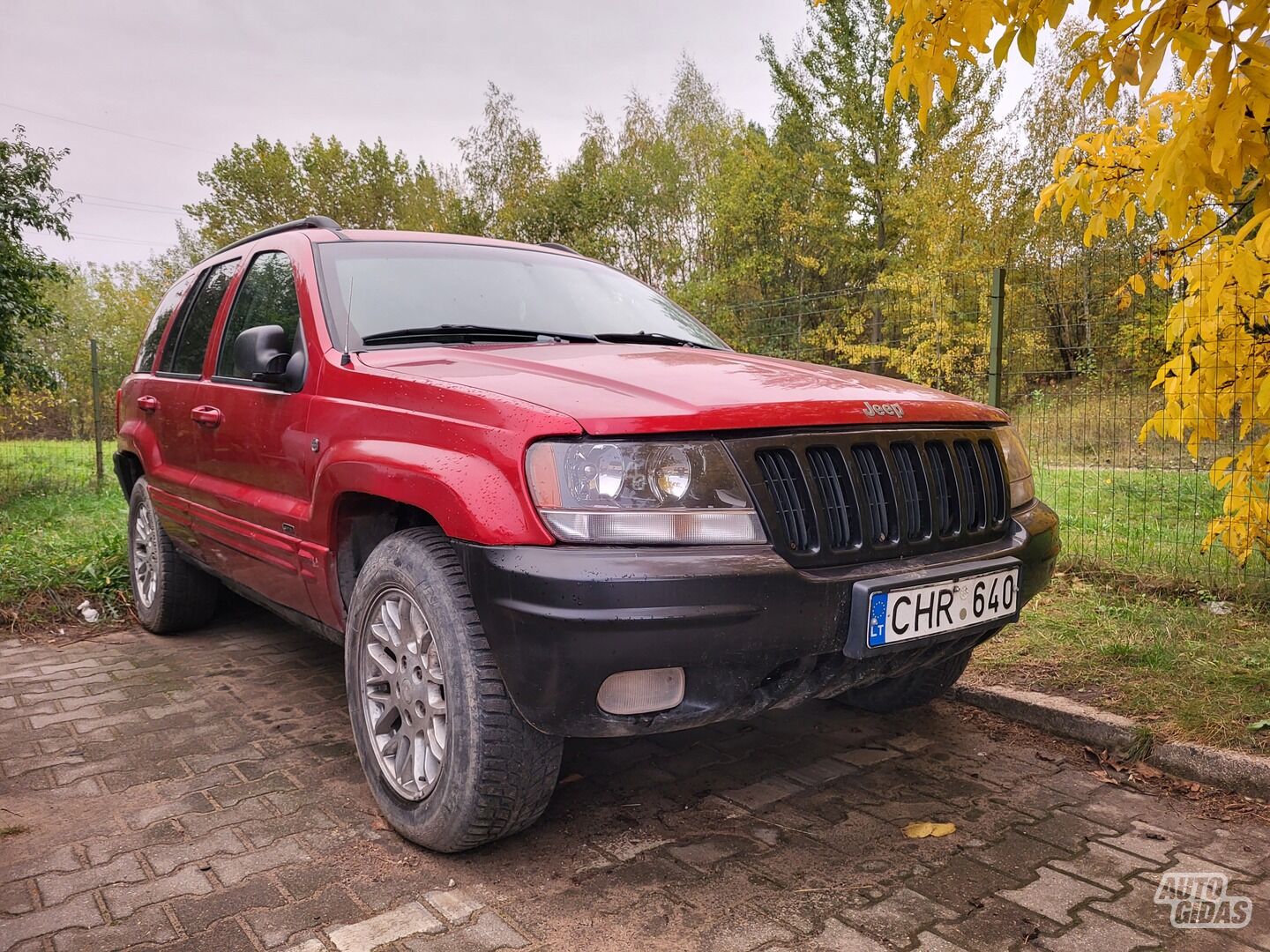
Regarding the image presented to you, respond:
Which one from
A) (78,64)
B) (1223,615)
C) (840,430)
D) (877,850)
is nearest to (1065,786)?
(877,850)

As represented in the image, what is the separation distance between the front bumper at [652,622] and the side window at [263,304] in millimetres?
1537

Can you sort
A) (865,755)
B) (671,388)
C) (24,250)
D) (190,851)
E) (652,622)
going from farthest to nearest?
1. (24,250)
2. (865,755)
3. (190,851)
4. (671,388)
5. (652,622)

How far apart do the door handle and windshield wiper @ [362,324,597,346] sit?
0.99 metres

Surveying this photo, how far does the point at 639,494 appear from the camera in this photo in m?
2.08

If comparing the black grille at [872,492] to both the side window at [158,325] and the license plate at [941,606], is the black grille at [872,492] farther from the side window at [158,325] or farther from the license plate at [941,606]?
the side window at [158,325]

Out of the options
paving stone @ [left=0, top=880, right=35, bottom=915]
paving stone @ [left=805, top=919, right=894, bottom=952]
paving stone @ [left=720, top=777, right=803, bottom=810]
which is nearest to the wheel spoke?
paving stone @ [left=0, top=880, right=35, bottom=915]

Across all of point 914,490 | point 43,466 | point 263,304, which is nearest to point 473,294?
point 263,304

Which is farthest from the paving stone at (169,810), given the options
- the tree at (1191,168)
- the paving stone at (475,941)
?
the tree at (1191,168)

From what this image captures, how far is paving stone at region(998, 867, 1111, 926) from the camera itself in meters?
2.16

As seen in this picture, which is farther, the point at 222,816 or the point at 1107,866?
the point at 222,816

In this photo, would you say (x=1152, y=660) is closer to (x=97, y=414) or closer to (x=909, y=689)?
(x=909, y=689)

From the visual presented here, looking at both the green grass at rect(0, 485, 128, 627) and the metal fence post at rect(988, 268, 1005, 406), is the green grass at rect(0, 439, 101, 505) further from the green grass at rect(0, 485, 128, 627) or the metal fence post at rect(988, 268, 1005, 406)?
the metal fence post at rect(988, 268, 1005, 406)

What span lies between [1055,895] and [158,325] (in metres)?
4.67

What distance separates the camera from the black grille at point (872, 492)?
219 centimetres
